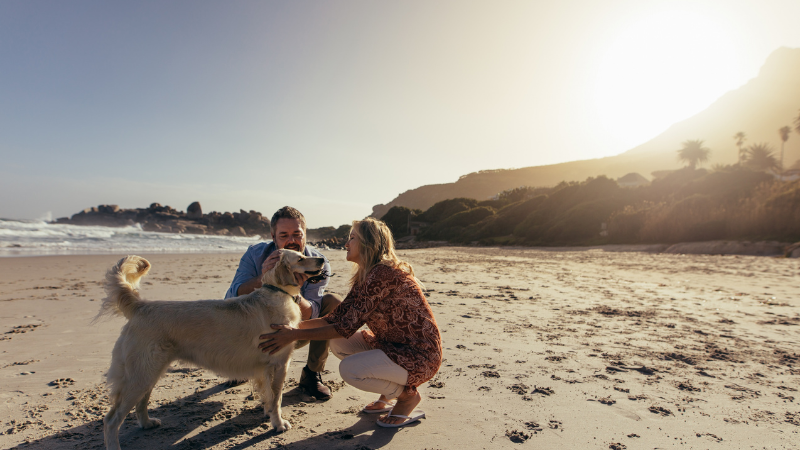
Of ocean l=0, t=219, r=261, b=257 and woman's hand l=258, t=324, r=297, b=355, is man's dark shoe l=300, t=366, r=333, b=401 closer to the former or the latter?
woman's hand l=258, t=324, r=297, b=355

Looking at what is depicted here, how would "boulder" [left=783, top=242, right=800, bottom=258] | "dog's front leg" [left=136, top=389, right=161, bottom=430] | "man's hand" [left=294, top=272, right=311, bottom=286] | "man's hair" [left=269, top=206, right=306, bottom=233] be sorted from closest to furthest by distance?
1. "dog's front leg" [left=136, top=389, right=161, bottom=430]
2. "man's hand" [left=294, top=272, right=311, bottom=286]
3. "man's hair" [left=269, top=206, right=306, bottom=233]
4. "boulder" [left=783, top=242, right=800, bottom=258]

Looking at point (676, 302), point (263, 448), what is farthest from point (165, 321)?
point (676, 302)

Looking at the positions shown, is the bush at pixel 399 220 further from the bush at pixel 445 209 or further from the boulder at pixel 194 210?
the boulder at pixel 194 210

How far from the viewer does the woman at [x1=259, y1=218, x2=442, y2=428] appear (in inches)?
117

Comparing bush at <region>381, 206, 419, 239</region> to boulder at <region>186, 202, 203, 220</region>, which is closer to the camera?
bush at <region>381, 206, 419, 239</region>

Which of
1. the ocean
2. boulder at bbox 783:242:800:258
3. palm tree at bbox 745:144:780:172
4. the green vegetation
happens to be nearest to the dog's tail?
the ocean

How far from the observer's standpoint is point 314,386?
11.8 feet

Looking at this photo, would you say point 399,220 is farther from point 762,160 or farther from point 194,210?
point 762,160

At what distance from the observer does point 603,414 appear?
3135 mm

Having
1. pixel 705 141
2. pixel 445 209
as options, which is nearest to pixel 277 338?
pixel 445 209

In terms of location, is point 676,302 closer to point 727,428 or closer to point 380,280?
point 727,428

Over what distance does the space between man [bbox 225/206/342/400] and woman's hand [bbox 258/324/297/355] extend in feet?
1.96

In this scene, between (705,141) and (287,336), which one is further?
(705,141)

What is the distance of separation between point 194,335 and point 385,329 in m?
1.54
